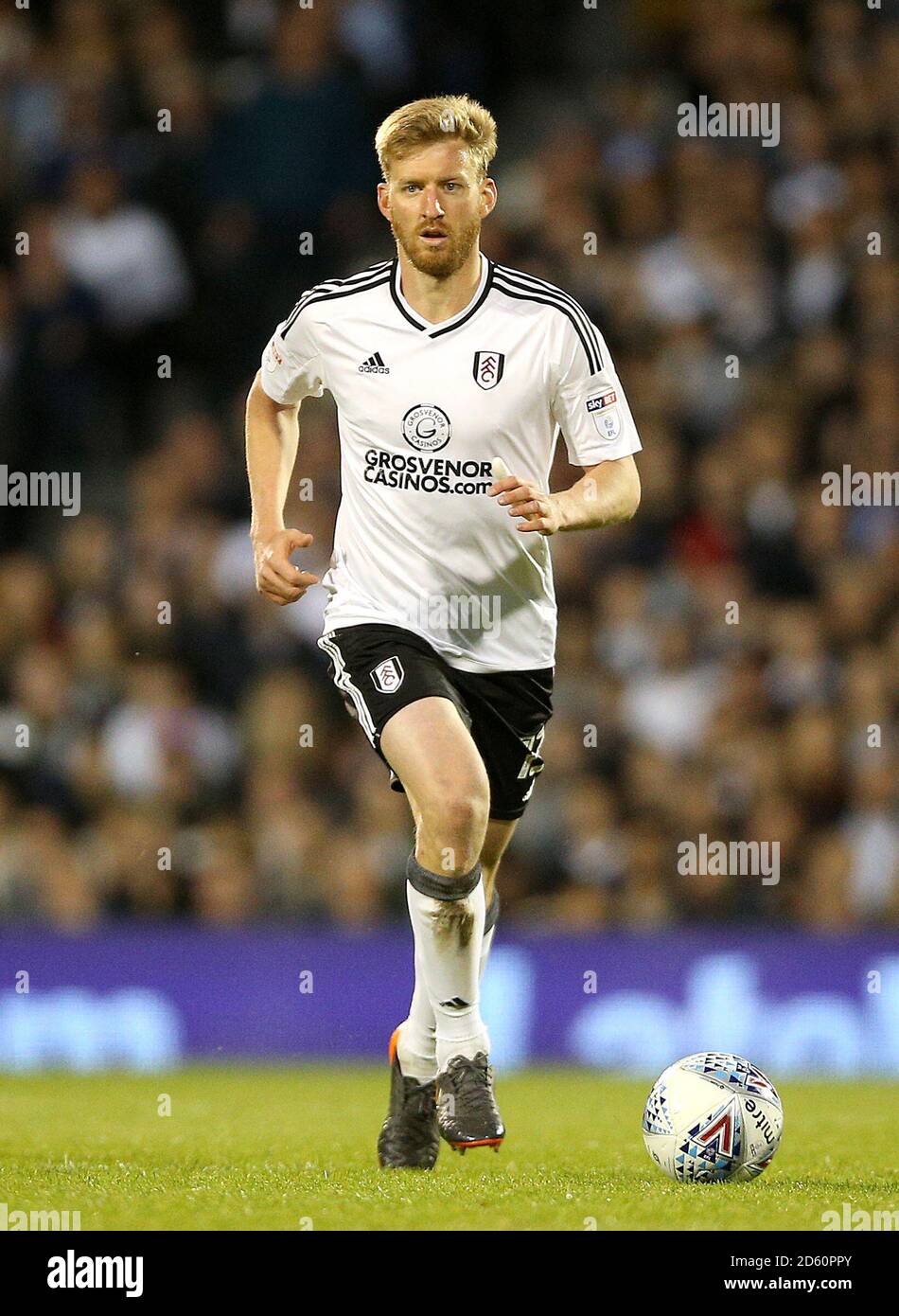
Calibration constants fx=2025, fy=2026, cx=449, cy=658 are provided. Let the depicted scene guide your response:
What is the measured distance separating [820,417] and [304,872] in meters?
4.18

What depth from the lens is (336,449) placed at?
1135 cm

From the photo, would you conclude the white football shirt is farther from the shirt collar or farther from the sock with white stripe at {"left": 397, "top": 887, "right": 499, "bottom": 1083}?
the sock with white stripe at {"left": 397, "top": 887, "right": 499, "bottom": 1083}

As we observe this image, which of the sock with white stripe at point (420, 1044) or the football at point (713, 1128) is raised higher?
the sock with white stripe at point (420, 1044)

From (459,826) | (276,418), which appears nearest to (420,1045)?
(459,826)

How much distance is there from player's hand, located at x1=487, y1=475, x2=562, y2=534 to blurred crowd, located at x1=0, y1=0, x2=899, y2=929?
5495mm

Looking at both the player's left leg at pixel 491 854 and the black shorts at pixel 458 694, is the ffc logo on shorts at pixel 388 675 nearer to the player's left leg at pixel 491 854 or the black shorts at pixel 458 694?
the black shorts at pixel 458 694

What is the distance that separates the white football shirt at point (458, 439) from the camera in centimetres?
583

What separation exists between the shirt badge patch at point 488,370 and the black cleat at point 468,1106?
1894 mm

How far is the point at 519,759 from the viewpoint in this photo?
611 cm

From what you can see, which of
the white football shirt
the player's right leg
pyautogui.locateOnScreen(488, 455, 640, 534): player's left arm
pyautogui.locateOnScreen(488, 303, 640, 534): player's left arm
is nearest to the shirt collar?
the white football shirt

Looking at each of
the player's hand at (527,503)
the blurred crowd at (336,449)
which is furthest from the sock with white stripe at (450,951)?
the blurred crowd at (336,449)

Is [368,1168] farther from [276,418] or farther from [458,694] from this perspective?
[276,418]

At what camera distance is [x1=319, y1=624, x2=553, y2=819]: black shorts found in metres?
5.62

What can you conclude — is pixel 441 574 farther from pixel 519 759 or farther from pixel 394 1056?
pixel 394 1056
